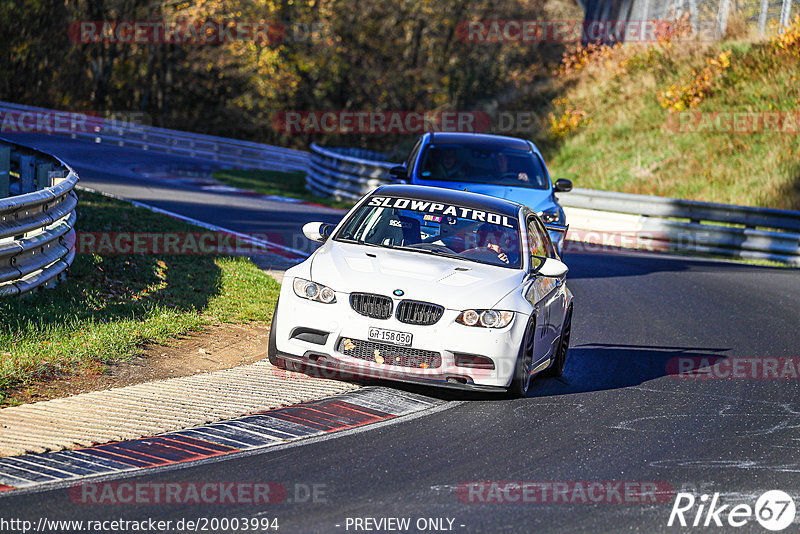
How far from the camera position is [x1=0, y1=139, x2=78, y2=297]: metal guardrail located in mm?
9320

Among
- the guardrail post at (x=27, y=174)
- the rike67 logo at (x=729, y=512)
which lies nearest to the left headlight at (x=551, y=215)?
the guardrail post at (x=27, y=174)

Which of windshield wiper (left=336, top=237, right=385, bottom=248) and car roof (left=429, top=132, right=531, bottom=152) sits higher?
car roof (left=429, top=132, right=531, bottom=152)

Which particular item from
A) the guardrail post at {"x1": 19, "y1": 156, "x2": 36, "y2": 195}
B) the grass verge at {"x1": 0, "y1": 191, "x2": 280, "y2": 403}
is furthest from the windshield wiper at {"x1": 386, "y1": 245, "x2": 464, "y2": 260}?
the guardrail post at {"x1": 19, "y1": 156, "x2": 36, "y2": 195}

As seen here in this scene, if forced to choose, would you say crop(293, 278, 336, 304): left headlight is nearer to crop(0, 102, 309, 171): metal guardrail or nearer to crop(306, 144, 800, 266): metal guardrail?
crop(306, 144, 800, 266): metal guardrail

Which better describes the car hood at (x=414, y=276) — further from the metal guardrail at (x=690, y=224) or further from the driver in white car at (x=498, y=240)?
the metal guardrail at (x=690, y=224)

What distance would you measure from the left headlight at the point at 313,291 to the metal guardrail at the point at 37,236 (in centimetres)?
271

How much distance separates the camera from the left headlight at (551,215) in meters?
13.7

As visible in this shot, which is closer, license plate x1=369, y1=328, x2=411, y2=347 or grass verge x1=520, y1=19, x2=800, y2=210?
license plate x1=369, y1=328, x2=411, y2=347

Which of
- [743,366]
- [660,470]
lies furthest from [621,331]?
[660,470]

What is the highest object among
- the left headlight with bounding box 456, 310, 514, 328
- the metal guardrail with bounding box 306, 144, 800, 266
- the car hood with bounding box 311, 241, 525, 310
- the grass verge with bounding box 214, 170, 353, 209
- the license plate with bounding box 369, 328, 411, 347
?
the car hood with bounding box 311, 241, 525, 310

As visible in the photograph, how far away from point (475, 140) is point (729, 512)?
9709 millimetres

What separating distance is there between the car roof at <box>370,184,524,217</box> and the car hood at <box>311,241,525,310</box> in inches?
35.5

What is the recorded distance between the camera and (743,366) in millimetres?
10234

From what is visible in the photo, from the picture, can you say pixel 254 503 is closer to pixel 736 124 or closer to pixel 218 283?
pixel 218 283
